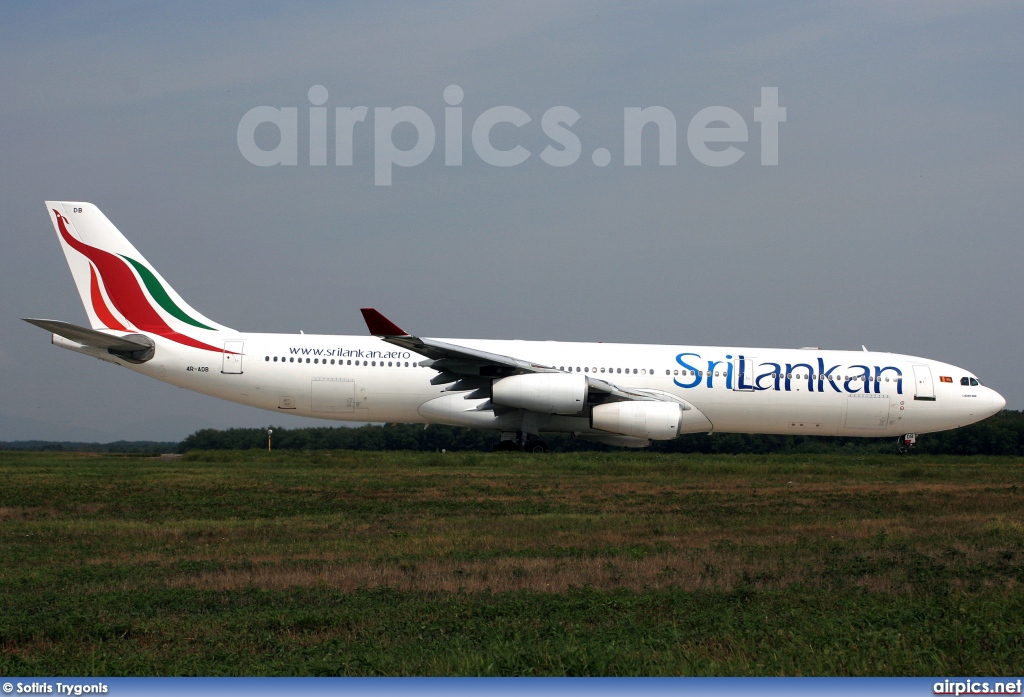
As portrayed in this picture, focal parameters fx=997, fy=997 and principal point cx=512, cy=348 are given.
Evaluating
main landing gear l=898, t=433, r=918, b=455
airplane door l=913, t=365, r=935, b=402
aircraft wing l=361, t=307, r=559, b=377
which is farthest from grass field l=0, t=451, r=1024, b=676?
main landing gear l=898, t=433, r=918, b=455

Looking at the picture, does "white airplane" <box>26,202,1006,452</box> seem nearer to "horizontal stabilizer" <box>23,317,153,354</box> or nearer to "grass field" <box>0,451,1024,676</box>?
"horizontal stabilizer" <box>23,317,153,354</box>

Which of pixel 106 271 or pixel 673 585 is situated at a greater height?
pixel 106 271

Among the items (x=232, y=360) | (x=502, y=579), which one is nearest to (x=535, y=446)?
(x=232, y=360)

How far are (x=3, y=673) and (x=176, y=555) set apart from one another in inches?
151

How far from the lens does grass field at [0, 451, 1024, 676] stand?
5.64 metres

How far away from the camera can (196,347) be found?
2447 cm

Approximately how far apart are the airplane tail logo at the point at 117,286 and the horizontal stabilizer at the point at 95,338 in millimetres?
464

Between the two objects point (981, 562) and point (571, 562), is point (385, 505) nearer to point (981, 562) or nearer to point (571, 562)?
point (571, 562)

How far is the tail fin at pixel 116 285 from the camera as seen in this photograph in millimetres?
24750

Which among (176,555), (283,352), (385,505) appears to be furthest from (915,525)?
(283,352)

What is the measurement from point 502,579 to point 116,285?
19788 millimetres

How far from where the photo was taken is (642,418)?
22.5 meters

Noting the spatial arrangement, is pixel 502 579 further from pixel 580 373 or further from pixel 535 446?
pixel 580 373

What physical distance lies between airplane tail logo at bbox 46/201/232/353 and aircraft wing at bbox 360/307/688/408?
210 inches
